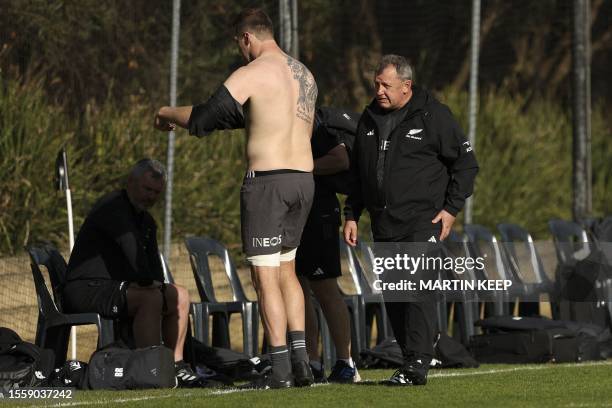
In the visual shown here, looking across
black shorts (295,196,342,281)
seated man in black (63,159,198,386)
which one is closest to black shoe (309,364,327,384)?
black shorts (295,196,342,281)

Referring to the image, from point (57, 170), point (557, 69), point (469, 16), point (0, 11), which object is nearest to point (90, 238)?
point (57, 170)

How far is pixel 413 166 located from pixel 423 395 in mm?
1263

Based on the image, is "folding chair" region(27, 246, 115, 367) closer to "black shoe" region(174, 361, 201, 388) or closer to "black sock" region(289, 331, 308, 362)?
"black shoe" region(174, 361, 201, 388)

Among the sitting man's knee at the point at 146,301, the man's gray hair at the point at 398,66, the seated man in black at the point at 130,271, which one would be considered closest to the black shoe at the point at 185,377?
the seated man in black at the point at 130,271

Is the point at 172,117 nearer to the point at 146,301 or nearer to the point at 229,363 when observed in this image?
the point at 146,301

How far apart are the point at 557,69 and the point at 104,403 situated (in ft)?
55.1

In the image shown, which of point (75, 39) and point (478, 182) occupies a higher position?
point (75, 39)

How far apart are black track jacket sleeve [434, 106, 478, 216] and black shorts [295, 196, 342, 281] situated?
108 centimetres

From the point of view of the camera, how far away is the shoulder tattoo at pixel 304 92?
28.1 feet

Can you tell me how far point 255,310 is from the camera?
10992 millimetres

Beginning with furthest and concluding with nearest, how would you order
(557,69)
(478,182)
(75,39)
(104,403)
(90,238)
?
(557,69) → (478,182) → (75,39) → (90,238) → (104,403)

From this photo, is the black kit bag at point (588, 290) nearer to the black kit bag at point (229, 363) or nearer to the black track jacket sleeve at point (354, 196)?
the black kit bag at point (229, 363)

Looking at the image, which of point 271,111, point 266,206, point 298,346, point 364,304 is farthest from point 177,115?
point 364,304

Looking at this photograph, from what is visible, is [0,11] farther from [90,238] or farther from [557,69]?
[557,69]
